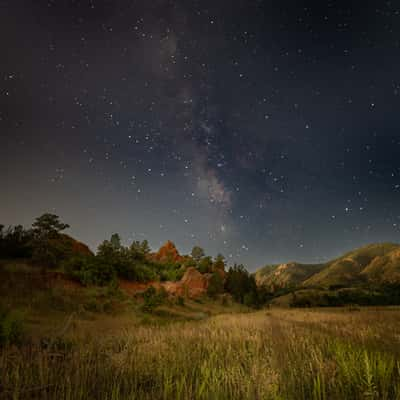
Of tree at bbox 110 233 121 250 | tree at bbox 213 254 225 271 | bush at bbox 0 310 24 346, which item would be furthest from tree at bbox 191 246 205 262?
bush at bbox 0 310 24 346

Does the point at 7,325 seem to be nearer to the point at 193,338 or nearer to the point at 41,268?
the point at 193,338

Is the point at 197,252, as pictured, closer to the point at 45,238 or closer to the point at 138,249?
the point at 138,249

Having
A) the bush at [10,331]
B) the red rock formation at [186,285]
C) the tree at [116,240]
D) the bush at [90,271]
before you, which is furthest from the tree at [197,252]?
the bush at [10,331]

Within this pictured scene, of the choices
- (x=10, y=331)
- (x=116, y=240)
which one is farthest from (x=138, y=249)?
(x=10, y=331)

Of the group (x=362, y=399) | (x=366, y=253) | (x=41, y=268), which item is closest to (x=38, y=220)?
(x=41, y=268)

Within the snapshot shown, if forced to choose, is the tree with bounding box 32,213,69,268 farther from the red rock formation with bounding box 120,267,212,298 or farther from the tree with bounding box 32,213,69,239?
the red rock formation with bounding box 120,267,212,298

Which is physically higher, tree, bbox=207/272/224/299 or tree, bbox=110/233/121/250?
tree, bbox=110/233/121/250

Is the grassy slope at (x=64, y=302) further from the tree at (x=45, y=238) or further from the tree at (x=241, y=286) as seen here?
the tree at (x=241, y=286)

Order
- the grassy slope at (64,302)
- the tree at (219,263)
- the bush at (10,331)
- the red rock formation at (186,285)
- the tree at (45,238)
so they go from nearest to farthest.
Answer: the bush at (10,331) < the grassy slope at (64,302) < the tree at (45,238) < the red rock formation at (186,285) < the tree at (219,263)

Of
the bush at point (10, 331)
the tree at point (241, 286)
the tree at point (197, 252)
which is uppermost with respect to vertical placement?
the tree at point (197, 252)

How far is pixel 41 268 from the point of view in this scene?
18109 millimetres

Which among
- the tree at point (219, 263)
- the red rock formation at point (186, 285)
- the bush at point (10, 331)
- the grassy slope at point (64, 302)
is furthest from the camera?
the tree at point (219, 263)

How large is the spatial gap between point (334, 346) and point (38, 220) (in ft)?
65.1

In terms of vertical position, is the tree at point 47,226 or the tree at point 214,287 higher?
the tree at point 47,226
